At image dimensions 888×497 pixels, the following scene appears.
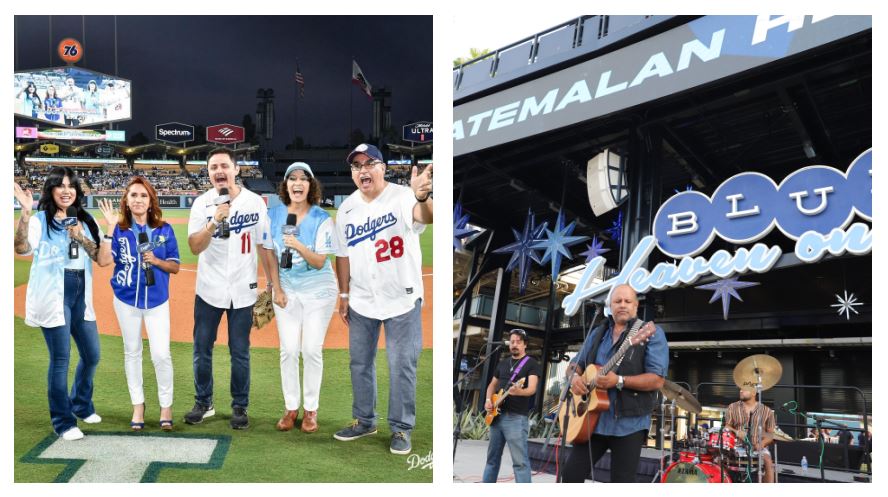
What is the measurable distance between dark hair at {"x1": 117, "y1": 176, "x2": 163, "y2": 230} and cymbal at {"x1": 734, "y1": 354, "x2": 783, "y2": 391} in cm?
363

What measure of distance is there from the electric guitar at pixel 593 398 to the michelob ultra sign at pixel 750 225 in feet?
1.02

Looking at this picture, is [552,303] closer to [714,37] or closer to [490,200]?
[490,200]

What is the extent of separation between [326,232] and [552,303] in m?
1.49

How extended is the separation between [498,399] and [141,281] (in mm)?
2343

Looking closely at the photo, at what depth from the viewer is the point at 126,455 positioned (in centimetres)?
544

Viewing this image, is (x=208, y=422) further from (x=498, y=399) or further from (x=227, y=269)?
(x=498, y=399)

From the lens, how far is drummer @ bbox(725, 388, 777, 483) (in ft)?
16.9

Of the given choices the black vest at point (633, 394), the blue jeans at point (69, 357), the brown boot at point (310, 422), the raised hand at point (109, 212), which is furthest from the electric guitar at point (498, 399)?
the raised hand at point (109, 212)

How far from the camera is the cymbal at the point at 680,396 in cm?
529

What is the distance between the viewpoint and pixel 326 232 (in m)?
5.58

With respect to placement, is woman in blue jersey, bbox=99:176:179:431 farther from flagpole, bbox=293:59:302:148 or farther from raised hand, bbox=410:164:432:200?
raised hand, bbox=410:164:432:200

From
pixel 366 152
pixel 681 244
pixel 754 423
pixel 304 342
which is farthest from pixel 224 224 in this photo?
pixel 754 423

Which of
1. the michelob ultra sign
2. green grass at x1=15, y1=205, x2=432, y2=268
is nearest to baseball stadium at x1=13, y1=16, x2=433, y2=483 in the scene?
green grass at x1=15, y1=205, x2=432, y2=268

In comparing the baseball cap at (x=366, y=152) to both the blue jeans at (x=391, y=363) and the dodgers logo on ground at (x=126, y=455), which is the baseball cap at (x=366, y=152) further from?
the dodgers logo on ground at (x=126, y=455)
